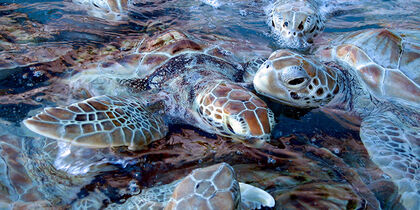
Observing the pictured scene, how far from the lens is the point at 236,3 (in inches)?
177

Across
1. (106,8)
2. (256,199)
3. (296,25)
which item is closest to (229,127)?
(256,199)

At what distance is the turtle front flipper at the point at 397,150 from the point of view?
1775 mm

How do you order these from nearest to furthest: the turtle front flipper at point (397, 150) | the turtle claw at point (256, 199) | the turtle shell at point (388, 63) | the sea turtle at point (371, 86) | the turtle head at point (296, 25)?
the turtle claw at point (256, 199) < the turtle front flipper at point (397, 150) < the sea turtle at point (371, 86) < the turtle shell at point (388, 63) < the turtle head at point (296, 25)

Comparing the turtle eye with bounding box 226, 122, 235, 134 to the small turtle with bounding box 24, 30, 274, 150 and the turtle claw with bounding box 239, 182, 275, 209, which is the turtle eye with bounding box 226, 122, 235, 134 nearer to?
the small turtle with bounding box 24, 30, 274, 150

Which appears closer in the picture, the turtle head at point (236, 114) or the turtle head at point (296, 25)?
the turtle head at point (236, 114)

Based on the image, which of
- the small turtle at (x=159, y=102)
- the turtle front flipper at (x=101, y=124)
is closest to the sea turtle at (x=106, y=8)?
the small turtle at (x=159, y=102)

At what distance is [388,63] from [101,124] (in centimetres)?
255

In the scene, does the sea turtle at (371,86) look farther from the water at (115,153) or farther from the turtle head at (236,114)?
the turtle head at (236,114)

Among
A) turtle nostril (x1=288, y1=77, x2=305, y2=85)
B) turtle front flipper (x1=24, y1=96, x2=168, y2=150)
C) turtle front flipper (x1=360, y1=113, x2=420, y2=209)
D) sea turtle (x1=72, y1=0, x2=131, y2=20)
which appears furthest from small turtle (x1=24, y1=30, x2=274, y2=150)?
sea turtle (x1=72, y1=0, x2=131, y2=20)

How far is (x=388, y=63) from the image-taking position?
8.78 feet

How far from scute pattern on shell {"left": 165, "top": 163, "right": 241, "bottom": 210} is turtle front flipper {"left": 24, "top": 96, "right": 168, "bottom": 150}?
62 centimetres

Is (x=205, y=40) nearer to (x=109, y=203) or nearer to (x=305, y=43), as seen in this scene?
(x=305, y=43)

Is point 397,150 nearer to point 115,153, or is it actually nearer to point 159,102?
point 159,102

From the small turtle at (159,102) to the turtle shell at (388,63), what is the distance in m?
1.21
